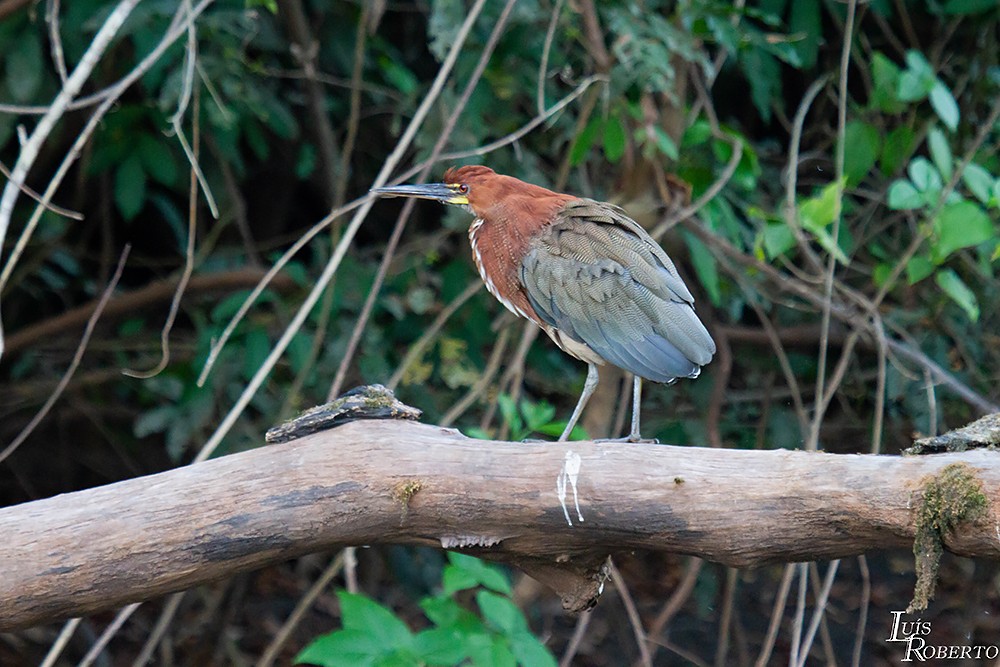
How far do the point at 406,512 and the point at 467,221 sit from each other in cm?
164

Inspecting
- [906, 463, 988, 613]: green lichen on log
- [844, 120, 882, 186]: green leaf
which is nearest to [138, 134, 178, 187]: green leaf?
[844, 120, 882, 186]: green leaf

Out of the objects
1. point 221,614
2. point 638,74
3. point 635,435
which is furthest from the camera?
point 221,614

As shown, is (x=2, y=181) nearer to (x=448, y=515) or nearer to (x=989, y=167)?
(x=448, y=515)

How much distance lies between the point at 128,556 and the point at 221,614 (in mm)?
2821

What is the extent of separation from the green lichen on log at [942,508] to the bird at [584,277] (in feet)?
2.74

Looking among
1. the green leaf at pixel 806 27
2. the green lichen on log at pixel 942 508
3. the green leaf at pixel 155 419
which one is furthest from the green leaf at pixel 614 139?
the green lichen on log at pixel 942 508

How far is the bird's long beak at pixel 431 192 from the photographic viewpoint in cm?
273

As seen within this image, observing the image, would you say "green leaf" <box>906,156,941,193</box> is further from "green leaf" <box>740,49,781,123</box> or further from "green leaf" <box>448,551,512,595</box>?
"green leaf" <box>448,551,512,595</box>

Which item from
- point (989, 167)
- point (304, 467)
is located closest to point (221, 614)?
point (304, 467)

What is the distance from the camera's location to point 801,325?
4.27 meters

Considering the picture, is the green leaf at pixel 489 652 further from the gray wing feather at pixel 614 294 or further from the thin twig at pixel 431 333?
the thin twig at pixel 431 333

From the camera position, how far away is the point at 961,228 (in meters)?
3.03

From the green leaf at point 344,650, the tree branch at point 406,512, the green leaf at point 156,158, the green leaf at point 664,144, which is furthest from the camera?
the green leaf at point 156,158

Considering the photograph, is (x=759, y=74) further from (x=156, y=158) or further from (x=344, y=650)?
(x=344, y=650)
